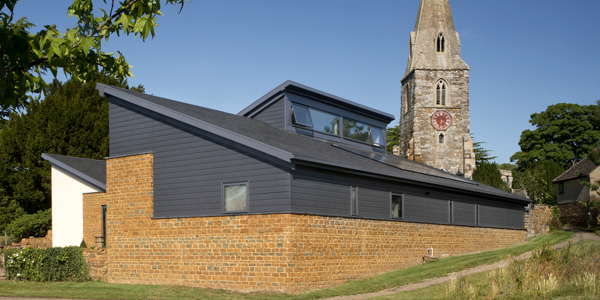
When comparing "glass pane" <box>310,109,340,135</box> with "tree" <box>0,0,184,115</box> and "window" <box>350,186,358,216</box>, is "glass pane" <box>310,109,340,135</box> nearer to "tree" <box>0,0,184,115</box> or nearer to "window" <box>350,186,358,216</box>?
"window" <box>350,186,358,216</box>

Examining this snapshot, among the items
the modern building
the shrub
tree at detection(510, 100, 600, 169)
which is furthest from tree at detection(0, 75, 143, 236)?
tree at detection(510, 100, 600, 169)

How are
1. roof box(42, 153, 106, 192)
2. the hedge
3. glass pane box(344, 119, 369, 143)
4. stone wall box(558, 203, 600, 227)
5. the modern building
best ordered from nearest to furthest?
the modern building
the hedge
roof box(42, 153, 106, 192)
glass pane box(344, 119, 369, 143)
stone wall box(558, 203, 600, 227)

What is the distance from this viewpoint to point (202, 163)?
1759cm

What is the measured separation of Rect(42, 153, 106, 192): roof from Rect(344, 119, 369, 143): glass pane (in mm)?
11385

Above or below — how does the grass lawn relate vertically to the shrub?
below

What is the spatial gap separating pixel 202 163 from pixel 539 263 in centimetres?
1006

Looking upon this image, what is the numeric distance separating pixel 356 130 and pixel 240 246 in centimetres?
1265

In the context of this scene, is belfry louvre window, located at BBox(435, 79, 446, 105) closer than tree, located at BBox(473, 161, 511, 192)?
No

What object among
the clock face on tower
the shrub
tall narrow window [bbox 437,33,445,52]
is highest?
tall narrow window [bbox 437,33,445,52]

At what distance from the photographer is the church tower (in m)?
61.3

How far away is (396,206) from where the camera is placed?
20.5 metres

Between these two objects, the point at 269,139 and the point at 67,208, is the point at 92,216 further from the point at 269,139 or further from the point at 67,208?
the point at 269,139

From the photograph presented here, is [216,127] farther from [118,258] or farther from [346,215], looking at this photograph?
[118,258]

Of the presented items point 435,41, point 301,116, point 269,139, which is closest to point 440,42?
point 435,41
